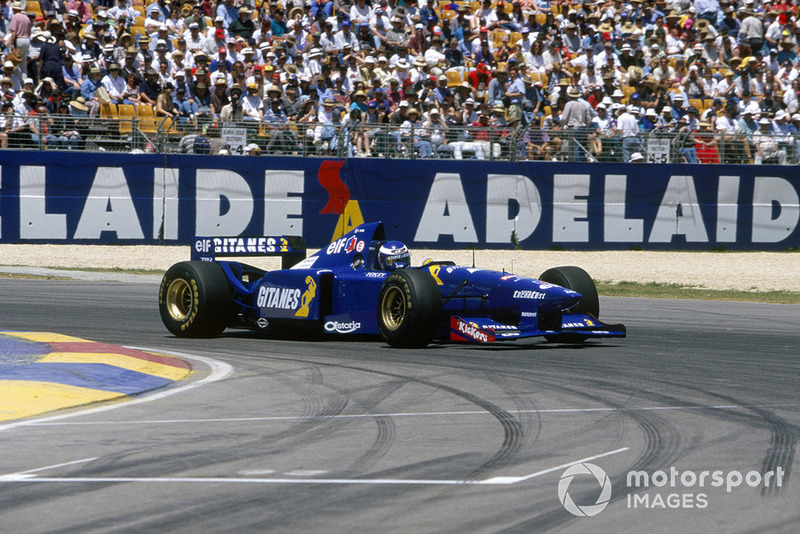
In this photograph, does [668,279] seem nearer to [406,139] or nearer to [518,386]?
[406,139]

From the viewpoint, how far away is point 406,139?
22.4 meters

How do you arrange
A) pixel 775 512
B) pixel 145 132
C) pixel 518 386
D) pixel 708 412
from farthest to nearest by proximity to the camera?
pixel 145 132, pixel 518 386, pixel 708 412, pixel 775 512

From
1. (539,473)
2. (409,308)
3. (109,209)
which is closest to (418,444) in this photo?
(539,473)

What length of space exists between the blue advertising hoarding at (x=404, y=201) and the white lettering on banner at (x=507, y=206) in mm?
20

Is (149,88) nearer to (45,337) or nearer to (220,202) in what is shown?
(220,202)

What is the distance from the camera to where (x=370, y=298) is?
36.2 feet

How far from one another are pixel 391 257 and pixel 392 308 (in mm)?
789

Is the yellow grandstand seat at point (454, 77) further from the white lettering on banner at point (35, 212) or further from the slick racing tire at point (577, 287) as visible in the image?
the slick racing tire at point (577, 287)

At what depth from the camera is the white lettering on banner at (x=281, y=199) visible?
21.8 metres

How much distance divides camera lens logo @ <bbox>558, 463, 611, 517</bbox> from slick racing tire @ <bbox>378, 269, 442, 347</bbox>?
16.4ft

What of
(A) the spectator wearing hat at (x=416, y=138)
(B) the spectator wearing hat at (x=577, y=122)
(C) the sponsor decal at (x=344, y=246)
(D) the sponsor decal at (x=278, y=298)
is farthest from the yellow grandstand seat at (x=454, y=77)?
(D) the sponsor decal at (x=278, y=298)

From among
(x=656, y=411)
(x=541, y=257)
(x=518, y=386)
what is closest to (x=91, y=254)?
(x=541, y=257)

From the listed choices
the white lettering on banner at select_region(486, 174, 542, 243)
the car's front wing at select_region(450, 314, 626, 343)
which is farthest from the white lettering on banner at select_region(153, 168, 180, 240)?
the car's front wing at select_region(450, 314, 626, 343)

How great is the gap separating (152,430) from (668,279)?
1492cm
